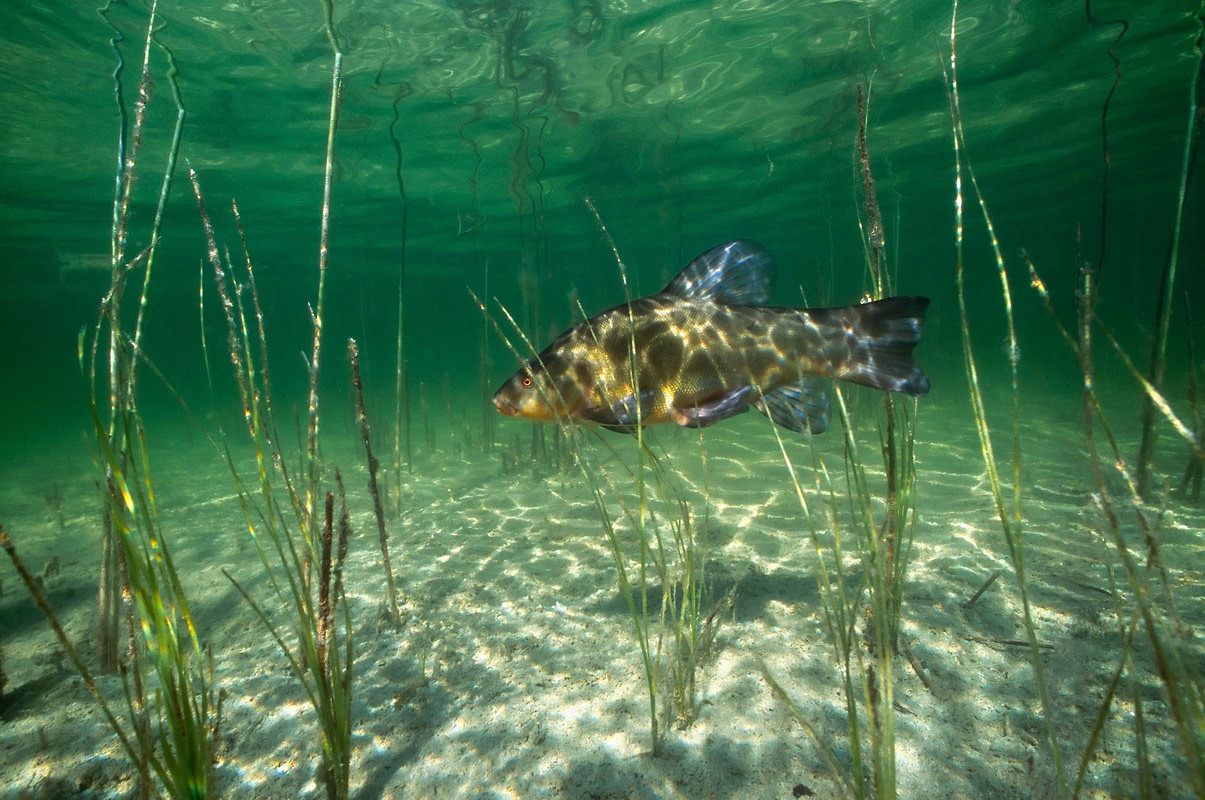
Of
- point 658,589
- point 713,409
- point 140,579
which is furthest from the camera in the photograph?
point 658,589

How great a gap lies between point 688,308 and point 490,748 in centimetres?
258

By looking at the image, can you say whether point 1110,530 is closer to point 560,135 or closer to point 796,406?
point 796,406

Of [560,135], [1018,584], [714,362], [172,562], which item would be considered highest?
[560,135]

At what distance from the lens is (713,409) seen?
10.1 feet

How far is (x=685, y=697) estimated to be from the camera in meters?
3.03

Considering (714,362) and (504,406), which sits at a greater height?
(714,362)

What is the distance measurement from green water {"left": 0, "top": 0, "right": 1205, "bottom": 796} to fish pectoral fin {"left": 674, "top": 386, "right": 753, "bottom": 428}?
4.72 ft

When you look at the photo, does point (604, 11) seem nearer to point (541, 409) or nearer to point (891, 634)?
point (541, 409)

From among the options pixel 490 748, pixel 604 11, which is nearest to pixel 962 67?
pixel 604 11

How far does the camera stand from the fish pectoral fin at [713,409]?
3.04 meters

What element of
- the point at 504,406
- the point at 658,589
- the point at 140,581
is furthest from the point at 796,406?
the point at 140,581

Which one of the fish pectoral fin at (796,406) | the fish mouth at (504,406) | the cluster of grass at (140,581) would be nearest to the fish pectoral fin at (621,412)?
the fish mouth at (504,406)

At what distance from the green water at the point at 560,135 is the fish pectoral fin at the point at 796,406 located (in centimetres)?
112

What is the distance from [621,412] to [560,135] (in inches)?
641
